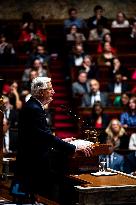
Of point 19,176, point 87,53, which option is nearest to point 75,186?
point 19,176

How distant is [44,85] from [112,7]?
11.5 m

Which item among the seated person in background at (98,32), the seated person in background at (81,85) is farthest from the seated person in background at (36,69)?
the seated person in background at (98,32)

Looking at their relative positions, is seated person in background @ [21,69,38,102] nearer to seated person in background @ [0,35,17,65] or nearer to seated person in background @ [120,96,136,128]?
seated person in background @ [0,35,17,65]

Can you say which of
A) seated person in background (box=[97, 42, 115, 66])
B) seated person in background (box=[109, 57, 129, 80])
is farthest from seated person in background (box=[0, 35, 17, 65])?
seated person in background (box=[109, 57, 129, 80])

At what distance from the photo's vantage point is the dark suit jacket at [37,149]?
470 centimetres

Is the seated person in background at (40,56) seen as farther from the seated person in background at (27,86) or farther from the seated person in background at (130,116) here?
the seated person in background at (130,116)

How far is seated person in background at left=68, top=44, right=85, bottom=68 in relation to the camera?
12.6 m

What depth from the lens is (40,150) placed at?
4.73 m

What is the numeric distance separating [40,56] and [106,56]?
1350 mm

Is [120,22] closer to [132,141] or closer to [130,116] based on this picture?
[130,116]

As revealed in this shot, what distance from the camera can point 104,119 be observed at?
10.4 meters

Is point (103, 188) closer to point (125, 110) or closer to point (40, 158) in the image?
point (40, 158)

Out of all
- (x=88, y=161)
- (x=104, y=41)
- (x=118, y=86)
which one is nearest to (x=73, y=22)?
(x=104, y=41)

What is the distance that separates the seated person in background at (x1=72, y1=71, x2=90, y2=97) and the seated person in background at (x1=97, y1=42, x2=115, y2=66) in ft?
3.31
